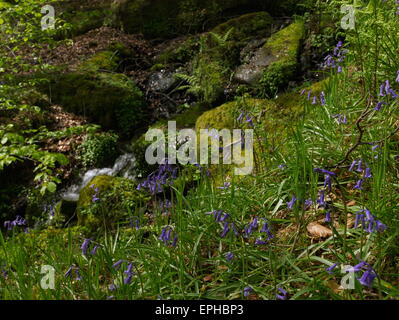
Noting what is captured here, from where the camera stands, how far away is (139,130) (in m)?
6.98

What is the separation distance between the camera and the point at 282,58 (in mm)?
5734

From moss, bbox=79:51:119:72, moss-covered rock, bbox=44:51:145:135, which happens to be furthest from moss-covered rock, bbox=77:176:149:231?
moss, bbox=79:51:119:72

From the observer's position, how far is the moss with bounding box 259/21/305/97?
5520 mm

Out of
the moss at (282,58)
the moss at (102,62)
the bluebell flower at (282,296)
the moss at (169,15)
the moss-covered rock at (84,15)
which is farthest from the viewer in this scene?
the moss-covered rock at (84,15)

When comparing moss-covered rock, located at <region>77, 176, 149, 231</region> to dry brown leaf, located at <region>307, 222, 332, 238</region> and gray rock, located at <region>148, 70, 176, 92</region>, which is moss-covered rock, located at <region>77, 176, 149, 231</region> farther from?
gray rock, located at <region>148, 70, 176, 92</region>

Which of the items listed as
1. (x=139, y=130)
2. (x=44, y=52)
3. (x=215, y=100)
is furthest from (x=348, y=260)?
(x=44, y=52)

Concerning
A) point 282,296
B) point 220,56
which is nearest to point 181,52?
point 220,56

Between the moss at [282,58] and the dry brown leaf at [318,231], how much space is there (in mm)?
3283

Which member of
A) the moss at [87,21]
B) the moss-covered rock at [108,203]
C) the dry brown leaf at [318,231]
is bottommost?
the moss-covered rock at [108,203]

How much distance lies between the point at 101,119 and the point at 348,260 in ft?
21.1

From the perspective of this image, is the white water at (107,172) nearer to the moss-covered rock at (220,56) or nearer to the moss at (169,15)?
the moss-covered rock at (220,56)

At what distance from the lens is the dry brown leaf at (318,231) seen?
80.7 inches

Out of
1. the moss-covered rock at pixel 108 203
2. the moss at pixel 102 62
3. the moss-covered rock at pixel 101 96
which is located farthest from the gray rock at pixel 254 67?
the moss at pixel 102 62
